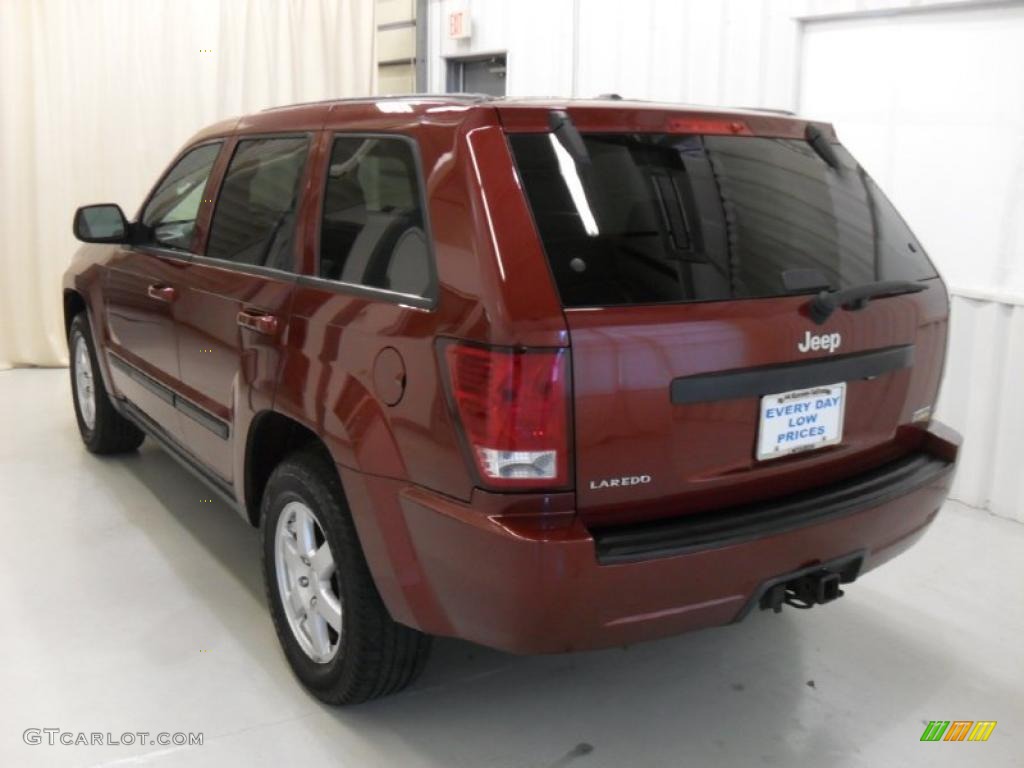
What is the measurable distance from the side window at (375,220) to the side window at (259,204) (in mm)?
208

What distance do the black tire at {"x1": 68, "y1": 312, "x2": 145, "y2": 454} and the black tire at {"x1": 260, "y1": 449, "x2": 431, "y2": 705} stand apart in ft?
7.43

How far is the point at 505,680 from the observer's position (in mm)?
2795

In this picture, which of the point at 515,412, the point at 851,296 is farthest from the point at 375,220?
the point at 851,296

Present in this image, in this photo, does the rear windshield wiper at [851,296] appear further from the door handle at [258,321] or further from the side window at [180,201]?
the side window at [180,201]

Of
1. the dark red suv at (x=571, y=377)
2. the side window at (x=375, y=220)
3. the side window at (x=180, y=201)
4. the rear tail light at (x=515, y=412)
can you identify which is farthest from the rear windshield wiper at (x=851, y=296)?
the side window at (x=180, y=201)

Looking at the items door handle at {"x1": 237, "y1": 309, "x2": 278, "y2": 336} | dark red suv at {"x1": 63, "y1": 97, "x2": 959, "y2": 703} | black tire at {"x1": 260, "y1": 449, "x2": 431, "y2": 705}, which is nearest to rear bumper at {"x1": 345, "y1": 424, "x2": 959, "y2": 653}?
dark red suv at {"x1": 63, "y1": 97, "x2": 959, "y2": 703}

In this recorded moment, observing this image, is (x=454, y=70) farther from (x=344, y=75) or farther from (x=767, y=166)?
(x=767, y=166)

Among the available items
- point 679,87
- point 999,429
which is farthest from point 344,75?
point 999,429

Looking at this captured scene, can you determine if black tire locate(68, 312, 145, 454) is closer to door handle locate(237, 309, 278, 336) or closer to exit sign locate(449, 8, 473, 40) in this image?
door handle locate(237, 309, 278, 336)

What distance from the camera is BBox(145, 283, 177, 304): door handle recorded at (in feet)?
11.1

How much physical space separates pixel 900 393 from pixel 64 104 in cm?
620

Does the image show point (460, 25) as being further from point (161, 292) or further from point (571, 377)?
point (571, 377)

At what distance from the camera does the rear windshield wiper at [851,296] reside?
2184 millimetres

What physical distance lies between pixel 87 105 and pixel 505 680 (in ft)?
18.6
